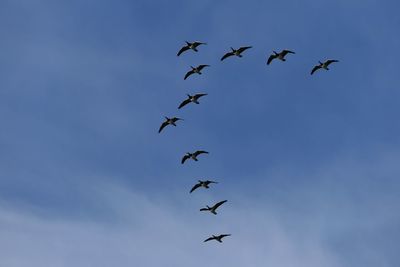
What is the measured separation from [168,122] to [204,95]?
10.9m

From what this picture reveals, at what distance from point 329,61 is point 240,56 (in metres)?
19.0

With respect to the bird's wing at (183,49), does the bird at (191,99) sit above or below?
below

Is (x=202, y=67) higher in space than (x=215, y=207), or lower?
higher

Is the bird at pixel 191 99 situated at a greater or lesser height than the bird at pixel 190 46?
lesser

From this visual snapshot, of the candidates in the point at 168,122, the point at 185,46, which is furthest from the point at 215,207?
the point at 185,46

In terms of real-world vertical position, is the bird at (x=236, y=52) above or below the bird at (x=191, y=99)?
above

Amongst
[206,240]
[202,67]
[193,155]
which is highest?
[202,67]

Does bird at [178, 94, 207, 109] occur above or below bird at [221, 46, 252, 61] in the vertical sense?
below

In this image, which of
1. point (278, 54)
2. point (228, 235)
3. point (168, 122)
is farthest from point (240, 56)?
point (228, 235)

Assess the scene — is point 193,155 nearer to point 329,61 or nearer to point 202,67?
point 202,67

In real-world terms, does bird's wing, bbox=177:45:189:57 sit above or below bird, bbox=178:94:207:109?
above

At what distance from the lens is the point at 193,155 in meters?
186

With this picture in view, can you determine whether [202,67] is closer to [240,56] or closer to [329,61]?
[240,56]

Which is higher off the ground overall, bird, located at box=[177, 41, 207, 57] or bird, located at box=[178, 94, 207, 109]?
bird, located at box=[177, 41, 207, 57]
